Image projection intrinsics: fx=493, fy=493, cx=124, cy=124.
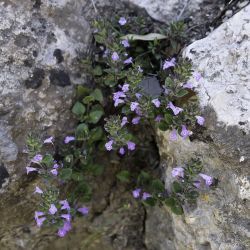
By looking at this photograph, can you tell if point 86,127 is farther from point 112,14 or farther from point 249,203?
point 249,203

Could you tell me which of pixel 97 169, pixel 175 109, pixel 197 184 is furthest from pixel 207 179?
pixel 97 169

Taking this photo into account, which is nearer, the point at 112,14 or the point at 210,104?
the point at 210,104

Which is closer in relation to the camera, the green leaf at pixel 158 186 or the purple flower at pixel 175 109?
the purple flower at pixel 175 109

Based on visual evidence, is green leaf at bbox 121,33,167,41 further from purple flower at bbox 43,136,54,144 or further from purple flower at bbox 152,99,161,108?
purple flower at bbox 43,136,54,144

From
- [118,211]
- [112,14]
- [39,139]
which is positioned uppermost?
[112,14]

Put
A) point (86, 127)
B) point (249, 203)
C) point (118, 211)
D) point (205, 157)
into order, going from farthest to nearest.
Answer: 1. point (118, 211)
2. point (86, 127)
3. point (205, 157)
4. point (249, 203)

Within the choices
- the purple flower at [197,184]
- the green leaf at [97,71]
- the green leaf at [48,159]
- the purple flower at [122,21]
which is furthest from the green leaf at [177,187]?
the purple flower at [122,21]

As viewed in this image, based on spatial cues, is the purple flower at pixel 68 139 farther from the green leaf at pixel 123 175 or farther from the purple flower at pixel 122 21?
the purple flower at pixel 122 21

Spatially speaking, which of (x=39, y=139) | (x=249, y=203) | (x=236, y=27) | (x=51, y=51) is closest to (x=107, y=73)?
(x=51, y=51)
